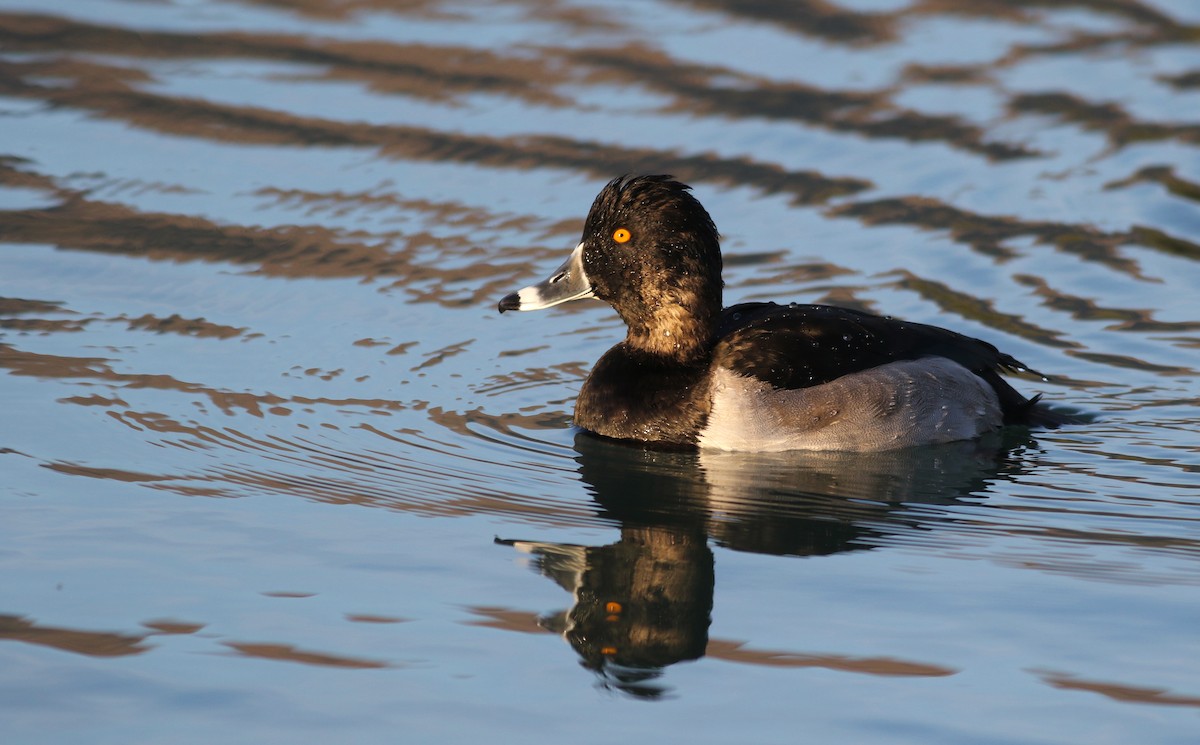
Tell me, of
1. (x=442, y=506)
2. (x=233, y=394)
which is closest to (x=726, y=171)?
(x=233, y=394)

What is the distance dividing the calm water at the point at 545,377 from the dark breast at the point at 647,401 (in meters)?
0.13

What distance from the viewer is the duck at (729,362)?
7742 mm

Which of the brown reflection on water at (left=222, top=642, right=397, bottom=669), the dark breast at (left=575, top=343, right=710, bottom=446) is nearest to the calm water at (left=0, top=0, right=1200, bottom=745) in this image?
the brown reflection on water at (left=222, top=642, right=397, bottom=669)

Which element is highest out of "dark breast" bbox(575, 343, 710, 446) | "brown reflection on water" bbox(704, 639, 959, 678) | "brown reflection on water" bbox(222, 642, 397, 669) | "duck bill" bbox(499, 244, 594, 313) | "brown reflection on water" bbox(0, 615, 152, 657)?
"duck bill" bbox(499, 244, 594, 313)

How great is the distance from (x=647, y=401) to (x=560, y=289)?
0.76 meters

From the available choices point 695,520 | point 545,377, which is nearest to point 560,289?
point 545,377

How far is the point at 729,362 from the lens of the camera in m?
7.83

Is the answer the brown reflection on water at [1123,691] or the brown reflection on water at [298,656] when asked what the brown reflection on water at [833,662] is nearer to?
the brown reflection on water at [1123,691]

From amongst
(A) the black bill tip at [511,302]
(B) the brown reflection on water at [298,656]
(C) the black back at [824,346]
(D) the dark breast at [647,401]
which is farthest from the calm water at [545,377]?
(A) the black bill tip at [511,302]

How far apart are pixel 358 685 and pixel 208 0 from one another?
11.5m

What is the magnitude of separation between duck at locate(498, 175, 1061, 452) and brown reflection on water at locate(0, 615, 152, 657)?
2.97 m

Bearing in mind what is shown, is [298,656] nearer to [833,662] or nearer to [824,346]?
[833,662]

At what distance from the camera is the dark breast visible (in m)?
7.81

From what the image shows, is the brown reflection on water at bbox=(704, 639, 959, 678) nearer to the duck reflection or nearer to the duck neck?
the duck reflection
